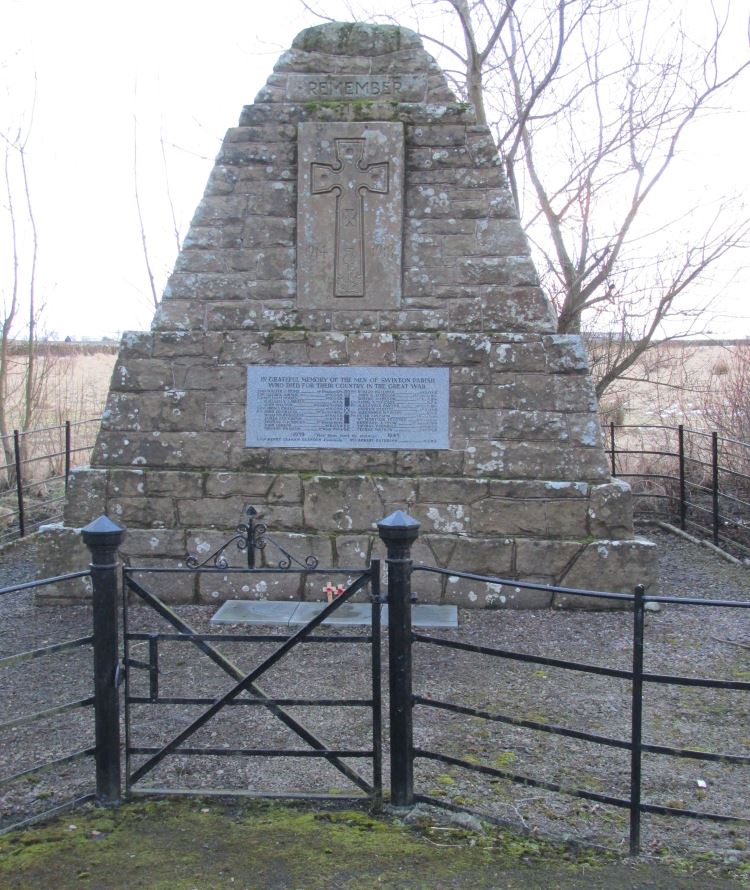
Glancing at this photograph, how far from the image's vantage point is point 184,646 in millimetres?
5938

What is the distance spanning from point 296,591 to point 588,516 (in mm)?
2470

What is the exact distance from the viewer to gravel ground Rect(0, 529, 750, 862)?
3752mm

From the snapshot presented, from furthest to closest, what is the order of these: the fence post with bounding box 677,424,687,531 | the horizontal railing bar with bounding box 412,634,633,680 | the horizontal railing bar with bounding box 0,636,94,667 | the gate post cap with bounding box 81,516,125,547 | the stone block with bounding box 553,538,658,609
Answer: the fence post with bounding box 677,424,687,531
the stone block with bounding box 553,538,658,609
the gate post cap with bounding box 81,516,125,547
the horizontal railing bar with bounding box 0,636,94,667
the horizontal railing bar with bounding box 412,634,633,680

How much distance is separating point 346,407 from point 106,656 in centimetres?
374

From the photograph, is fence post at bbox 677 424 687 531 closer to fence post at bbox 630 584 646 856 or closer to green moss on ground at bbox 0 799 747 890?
fence post at bbox 630 584 646 856

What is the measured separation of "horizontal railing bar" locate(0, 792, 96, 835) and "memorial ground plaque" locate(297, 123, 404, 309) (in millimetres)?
4401

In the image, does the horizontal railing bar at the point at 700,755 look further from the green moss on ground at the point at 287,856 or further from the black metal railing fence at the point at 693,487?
the black metal railing fence at the point at 693,487

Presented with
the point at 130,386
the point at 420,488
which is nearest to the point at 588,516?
the point at 420,488

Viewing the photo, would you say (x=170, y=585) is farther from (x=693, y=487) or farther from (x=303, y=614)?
(x=693, y=487)

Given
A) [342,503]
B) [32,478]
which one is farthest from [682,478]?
[32,478]

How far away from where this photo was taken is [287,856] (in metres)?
3.22

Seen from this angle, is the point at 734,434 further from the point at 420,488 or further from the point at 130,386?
the point at 130,386

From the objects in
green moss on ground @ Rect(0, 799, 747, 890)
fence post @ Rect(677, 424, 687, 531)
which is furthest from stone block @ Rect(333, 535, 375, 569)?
fence post @ Rect(677, 424, 687, 531)

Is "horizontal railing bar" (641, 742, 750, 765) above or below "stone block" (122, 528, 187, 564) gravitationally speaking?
below
